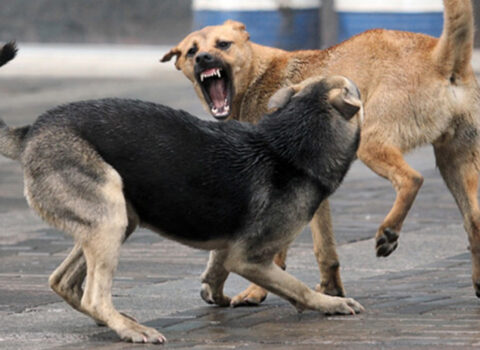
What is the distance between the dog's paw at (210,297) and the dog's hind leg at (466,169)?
139cm

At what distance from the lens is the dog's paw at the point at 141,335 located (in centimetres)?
552

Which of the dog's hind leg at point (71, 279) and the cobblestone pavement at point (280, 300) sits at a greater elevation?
the dog's hind leg at point (71, 279)

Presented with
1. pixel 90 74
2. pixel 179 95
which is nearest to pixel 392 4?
pixel 179 95

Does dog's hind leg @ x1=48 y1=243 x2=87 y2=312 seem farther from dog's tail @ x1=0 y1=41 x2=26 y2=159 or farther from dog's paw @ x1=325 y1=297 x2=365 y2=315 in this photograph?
dog's paw @ x1=325 y1=297 x2=365 y2=315

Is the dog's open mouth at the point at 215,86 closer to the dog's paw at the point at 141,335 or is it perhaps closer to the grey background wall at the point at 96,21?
the dog's paw at the point at 141,335

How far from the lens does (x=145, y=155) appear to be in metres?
5.73

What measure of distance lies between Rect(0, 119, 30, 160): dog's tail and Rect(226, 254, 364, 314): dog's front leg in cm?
113

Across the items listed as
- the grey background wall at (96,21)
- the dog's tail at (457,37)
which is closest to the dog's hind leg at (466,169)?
the dog's tail at (457,37)

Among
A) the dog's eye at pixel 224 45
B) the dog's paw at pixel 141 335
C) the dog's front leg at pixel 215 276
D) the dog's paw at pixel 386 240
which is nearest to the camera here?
the dog's paw at pixel 141 335

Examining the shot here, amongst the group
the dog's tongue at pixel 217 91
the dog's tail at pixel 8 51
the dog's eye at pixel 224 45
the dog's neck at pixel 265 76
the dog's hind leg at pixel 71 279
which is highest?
the dog's tail at pixel 8 51

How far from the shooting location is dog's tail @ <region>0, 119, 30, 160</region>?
580 centimetres

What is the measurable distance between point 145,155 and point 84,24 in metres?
17.7

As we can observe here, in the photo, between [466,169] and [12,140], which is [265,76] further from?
[12,140]

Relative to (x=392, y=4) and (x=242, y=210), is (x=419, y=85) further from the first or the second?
(x=392, y=4)
